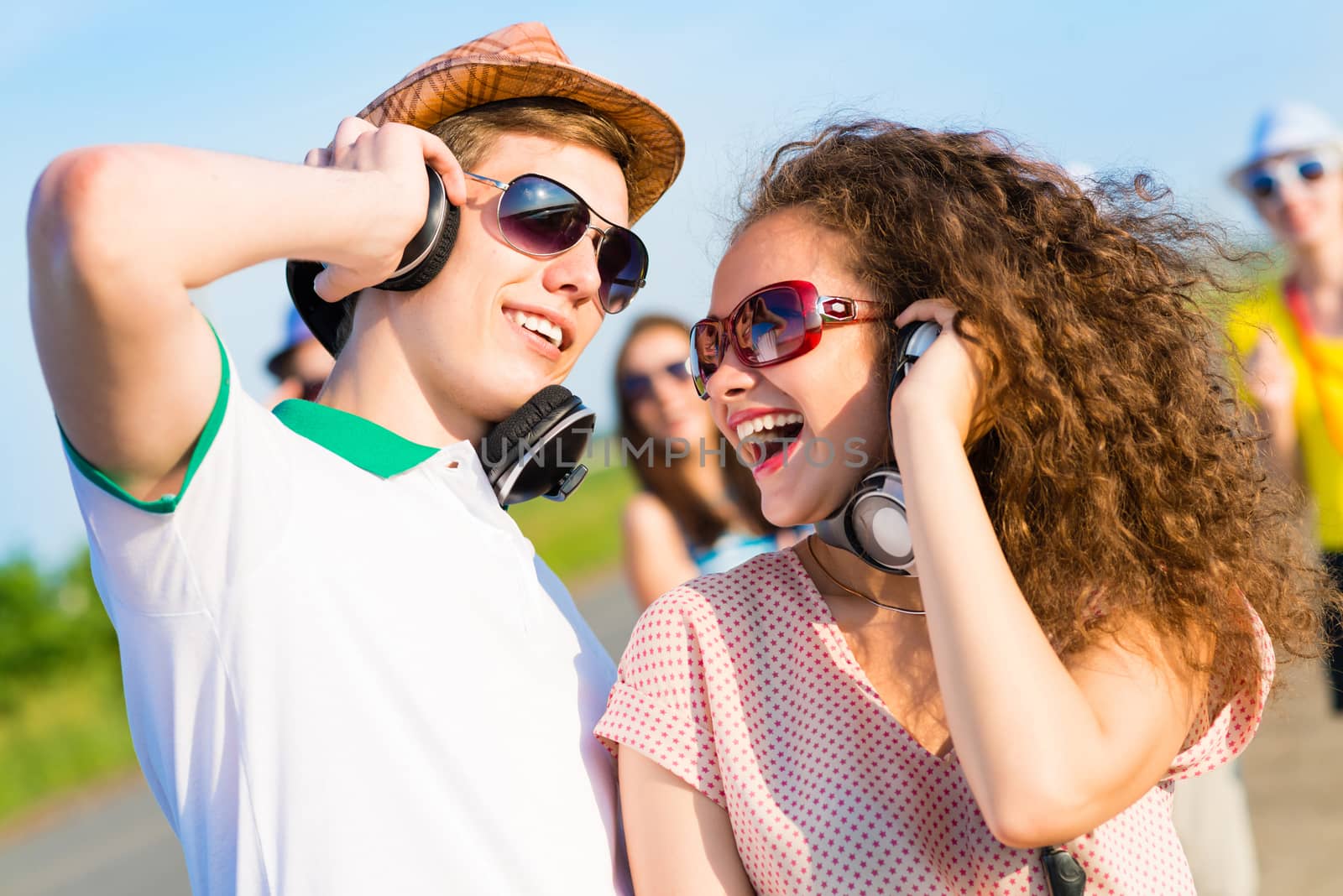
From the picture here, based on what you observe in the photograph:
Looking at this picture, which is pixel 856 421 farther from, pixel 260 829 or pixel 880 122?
pixel 260 829

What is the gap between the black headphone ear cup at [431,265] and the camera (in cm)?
246

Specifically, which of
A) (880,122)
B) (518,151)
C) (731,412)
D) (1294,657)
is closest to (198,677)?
(731,412)

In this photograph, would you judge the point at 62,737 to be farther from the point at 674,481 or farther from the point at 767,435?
the point at 767,435

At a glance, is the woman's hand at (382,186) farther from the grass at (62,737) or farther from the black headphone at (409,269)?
the grass at (62,737)

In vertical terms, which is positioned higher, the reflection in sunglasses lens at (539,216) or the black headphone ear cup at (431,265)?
the reflection in sunglasses lens at (539,216)

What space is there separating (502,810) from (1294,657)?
1599 mm

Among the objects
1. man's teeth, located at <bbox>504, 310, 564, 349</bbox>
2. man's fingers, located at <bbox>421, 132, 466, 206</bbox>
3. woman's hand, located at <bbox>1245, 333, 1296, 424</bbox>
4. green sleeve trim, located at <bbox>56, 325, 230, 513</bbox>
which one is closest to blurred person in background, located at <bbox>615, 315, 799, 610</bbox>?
woman's hand, located at <bbox>1245, 333, 1296, 424</bbox>

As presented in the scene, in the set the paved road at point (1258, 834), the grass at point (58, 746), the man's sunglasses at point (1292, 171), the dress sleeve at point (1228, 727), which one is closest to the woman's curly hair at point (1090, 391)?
the dress sleeve at point (1228, 727)

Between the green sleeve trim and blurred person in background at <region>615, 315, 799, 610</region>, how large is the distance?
384 centimetres

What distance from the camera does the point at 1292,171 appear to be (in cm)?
A: 595

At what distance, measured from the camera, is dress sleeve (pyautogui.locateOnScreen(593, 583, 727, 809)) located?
2004mm

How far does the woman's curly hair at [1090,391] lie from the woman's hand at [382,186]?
0.78 meters

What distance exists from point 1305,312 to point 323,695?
17.3 ft

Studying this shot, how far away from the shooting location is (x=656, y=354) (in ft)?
20.1
